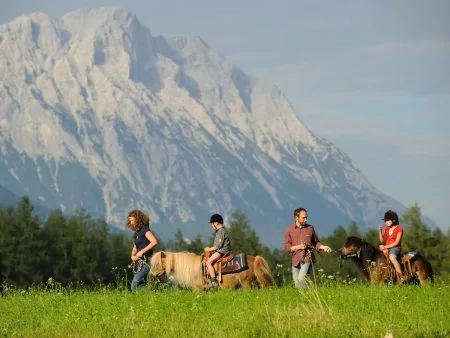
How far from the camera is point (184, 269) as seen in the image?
24156 millimetres

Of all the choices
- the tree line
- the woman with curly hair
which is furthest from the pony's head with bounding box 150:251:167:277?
the tree line

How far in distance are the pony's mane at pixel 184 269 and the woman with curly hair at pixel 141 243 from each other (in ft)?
2.28

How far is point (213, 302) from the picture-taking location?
65.0 ft

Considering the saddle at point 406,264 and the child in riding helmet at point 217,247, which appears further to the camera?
the saddle at point 406,264

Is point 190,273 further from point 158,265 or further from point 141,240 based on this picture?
point 141,240

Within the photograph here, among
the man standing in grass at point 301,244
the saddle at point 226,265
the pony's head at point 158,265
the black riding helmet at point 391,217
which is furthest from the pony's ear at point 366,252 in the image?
the pony's head at point 158,265

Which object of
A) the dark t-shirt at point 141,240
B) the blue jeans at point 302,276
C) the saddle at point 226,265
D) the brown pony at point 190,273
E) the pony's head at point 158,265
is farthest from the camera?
the saddle at point 226,265

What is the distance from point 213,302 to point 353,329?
5.16m

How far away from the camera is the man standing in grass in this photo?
22.7m

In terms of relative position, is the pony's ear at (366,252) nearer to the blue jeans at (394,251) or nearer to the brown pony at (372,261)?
the brown pony at (372,261)

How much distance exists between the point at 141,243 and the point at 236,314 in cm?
622

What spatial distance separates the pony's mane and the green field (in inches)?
72.3

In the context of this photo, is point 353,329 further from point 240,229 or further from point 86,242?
point 240,229

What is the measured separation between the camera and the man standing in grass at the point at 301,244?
893 inches
